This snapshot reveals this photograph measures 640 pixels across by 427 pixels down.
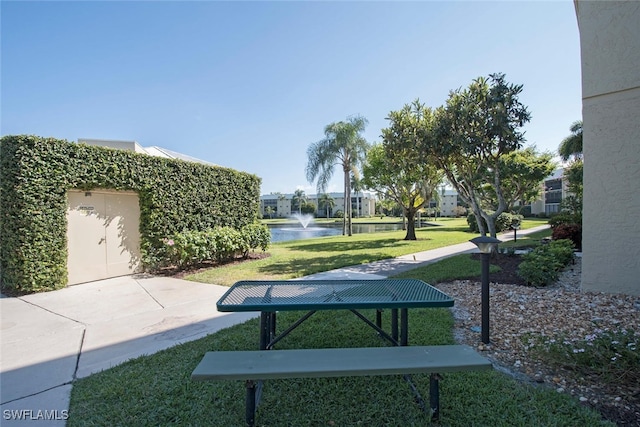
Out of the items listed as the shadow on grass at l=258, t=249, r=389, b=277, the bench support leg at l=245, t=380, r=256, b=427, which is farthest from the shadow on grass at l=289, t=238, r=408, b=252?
the bench support leg at l=245, t=380, r=256, b=427

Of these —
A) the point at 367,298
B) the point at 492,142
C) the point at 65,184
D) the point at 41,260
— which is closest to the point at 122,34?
the point at 65,184

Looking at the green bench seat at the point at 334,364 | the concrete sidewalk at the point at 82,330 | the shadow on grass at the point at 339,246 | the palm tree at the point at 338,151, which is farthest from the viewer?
the palm tree at the point at 338,151

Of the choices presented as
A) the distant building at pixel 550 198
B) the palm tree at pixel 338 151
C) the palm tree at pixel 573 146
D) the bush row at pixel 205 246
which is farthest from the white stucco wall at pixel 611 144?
the distant building at pixel 550 198

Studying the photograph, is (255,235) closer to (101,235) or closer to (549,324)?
(101,235)

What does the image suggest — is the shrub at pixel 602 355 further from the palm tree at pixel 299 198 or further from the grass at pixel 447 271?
the palm tree at pixel 299 198

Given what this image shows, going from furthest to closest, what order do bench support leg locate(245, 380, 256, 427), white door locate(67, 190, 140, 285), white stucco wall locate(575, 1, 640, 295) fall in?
white door locate(67, 190, 140, 285) < white stucco wall locate(575, 1, 640, 295) < bench support leg locate(245, 380, 256, 427)

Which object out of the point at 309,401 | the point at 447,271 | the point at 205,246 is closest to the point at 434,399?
the point at 309,401

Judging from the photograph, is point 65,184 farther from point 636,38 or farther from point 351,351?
point 636,38

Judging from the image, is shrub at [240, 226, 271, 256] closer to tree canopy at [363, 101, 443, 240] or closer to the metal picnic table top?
tree canopy at [363, 101, 443, 240]

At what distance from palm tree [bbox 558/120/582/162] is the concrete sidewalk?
2283 cm

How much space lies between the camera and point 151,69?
8789 millimetres

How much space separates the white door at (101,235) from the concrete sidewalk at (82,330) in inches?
16.1

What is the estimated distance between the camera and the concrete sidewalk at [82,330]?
2570mm

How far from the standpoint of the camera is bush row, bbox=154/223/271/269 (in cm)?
788
